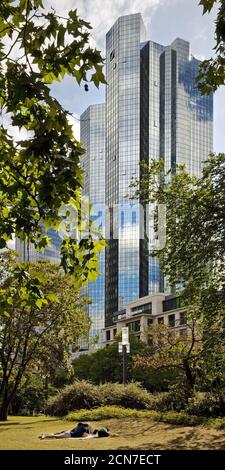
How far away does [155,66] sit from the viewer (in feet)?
337

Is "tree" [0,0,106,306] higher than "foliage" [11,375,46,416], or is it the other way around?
"tree" [0,0,106,306]

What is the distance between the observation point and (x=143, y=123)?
94125 millimetres

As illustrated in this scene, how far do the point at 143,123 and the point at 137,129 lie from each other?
3.91m

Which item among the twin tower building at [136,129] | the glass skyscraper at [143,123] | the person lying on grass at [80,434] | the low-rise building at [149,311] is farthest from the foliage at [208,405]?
the low-rise building at [149,311]

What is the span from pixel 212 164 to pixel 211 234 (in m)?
1.89

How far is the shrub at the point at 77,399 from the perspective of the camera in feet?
79.9

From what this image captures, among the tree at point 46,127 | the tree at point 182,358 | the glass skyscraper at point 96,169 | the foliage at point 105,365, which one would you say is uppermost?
the glass skyscraper at point 96,169

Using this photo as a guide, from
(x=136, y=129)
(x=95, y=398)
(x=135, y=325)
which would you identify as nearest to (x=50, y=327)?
(x=95, y=398)

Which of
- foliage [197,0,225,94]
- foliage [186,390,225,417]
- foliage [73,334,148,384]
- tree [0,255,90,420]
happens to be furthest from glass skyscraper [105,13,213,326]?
foliage [197,0,225,94]

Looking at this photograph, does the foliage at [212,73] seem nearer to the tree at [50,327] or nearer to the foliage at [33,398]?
the tree at [50,327]

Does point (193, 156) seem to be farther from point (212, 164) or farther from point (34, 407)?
point (212, 164)

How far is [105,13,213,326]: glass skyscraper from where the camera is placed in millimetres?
81150

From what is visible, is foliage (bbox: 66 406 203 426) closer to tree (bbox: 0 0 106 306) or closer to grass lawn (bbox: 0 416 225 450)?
grass lawn (bbox: 0 416 225 450)

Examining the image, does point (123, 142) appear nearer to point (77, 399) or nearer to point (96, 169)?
point (96, 169)
